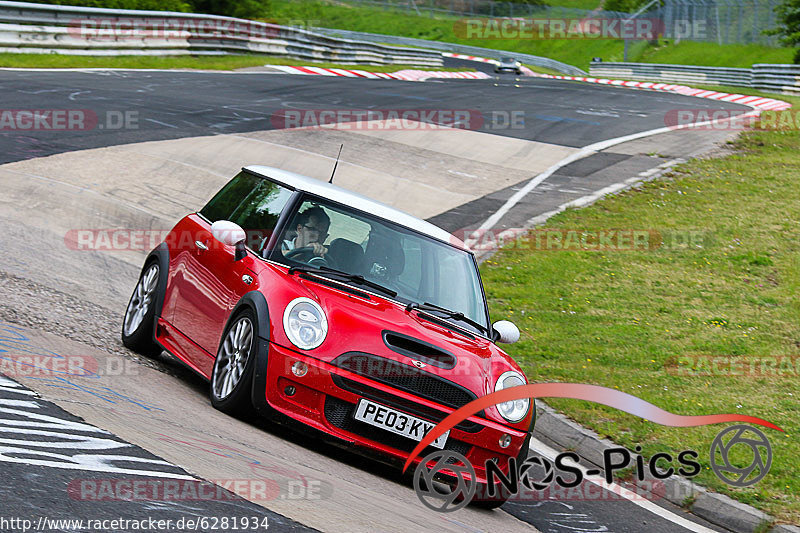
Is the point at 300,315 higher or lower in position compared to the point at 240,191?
lower

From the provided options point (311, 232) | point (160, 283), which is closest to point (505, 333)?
point (311, 232)

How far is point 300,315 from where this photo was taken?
5852 mm

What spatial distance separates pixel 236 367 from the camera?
6051 mm

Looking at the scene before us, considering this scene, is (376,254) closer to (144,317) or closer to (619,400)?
(144,317)

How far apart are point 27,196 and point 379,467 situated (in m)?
7.89

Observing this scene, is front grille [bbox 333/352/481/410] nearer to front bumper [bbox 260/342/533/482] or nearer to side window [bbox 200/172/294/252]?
front bumper [bbox 260/342/533/482]

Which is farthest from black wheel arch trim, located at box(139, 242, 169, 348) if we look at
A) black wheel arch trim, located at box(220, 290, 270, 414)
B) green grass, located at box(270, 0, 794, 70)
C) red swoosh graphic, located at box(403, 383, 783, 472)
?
green grass, located at box(270, 0, 794, 70)

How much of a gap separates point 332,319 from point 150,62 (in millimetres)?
25353

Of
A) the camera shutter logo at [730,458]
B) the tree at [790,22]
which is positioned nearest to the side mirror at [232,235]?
the camera shutter logo at [730,458]

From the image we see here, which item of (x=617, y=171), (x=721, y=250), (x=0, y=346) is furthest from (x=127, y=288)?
(x=617, y=171)

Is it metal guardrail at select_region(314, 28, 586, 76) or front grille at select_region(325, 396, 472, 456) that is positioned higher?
metal guardrail at select_region(314, 28, 586, 76)

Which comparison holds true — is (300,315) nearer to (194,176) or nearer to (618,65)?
(194,176)

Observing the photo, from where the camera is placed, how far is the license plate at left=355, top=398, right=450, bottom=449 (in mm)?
5613

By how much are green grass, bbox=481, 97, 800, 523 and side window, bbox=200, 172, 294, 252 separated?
3.18 metres
